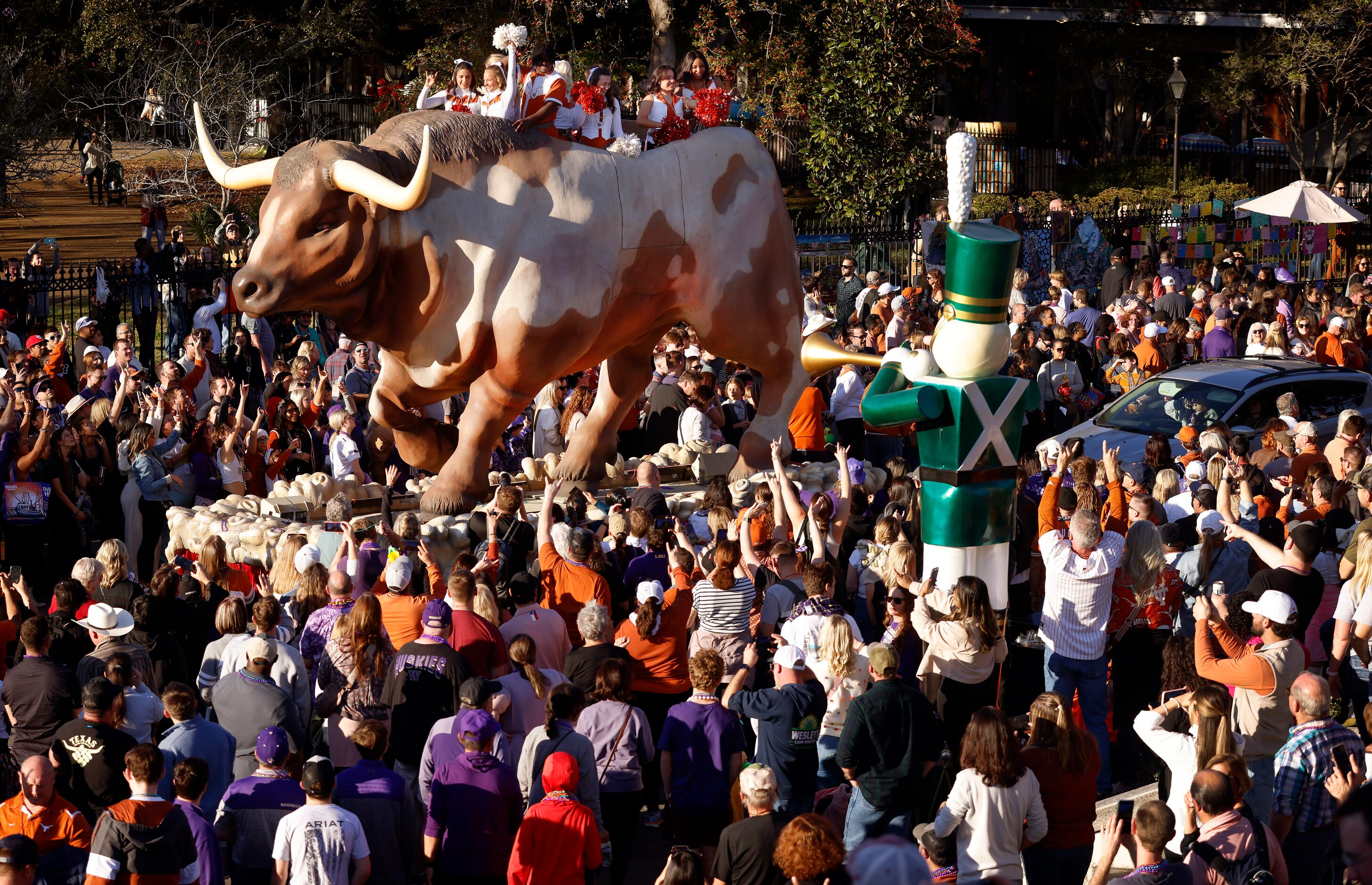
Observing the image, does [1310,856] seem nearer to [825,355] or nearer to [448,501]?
[825,355]

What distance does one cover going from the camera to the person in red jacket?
18.9ft

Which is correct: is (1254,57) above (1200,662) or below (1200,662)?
above

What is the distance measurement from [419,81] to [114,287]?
14.8 feet

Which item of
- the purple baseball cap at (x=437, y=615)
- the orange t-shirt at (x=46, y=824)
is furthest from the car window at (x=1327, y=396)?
the orange t-shirt at (x=46, y=824)

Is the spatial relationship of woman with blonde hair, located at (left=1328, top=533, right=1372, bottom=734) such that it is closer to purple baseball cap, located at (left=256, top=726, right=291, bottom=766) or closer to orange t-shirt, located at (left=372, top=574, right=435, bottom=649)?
orange t-shirt, located at (left=372, top=574, right=435, bottom=649)

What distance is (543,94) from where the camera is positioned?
369 inches

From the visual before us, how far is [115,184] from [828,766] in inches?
938

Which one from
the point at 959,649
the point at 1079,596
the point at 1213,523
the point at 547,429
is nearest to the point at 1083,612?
the point at 1079,596

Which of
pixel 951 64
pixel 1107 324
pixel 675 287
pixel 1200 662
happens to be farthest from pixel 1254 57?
pixel 1200 662

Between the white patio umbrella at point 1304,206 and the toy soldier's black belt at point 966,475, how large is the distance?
1600 centimetres

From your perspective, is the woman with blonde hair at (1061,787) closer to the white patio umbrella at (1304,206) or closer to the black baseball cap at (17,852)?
the black baseball cap at (17,852)

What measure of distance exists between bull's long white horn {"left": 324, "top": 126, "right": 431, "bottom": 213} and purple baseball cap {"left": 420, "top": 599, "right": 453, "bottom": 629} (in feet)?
6.95

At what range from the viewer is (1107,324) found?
624 inches

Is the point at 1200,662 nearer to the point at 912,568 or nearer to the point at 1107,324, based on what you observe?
the point at 912,568
